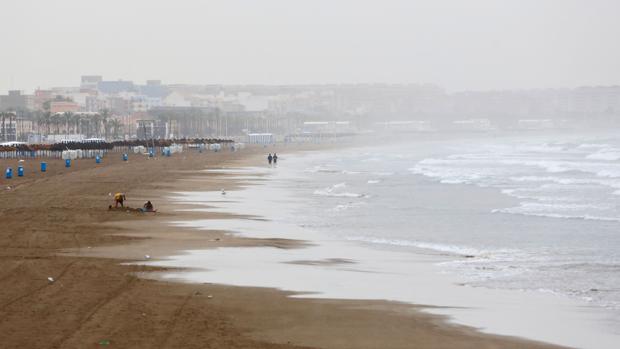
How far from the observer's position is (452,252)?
1864 centimetres

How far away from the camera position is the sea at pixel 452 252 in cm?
1297

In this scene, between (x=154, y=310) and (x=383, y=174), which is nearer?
(x=154, y=310)

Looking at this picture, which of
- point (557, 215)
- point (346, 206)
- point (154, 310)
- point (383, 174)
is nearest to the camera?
point (154, 310)

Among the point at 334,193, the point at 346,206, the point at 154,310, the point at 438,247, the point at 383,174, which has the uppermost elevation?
the point at 154,310

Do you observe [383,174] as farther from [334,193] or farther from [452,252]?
[452,252]

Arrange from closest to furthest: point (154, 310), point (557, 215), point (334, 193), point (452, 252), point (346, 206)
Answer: point (154, 310)
point (452, 252)
point (557, 215)
point (346, 206)
point (334, 193)

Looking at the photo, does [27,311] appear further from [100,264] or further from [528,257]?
[528,257]

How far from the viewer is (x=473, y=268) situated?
16.4 metres

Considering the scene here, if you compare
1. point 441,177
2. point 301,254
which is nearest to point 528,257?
point 301,254

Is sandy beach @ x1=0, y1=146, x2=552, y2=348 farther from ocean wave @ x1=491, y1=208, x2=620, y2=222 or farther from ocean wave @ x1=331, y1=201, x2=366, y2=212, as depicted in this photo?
ocean wave @ x1=491, y1=208, x2=620, y2=222

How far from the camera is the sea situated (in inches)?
511

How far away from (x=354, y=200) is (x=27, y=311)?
68.2 ft

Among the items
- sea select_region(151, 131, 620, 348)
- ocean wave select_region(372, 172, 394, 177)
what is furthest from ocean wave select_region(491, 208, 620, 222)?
ocean wave select_region(372, 172, 394, 177)

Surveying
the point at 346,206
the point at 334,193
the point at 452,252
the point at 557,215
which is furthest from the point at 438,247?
the point at 334,193
